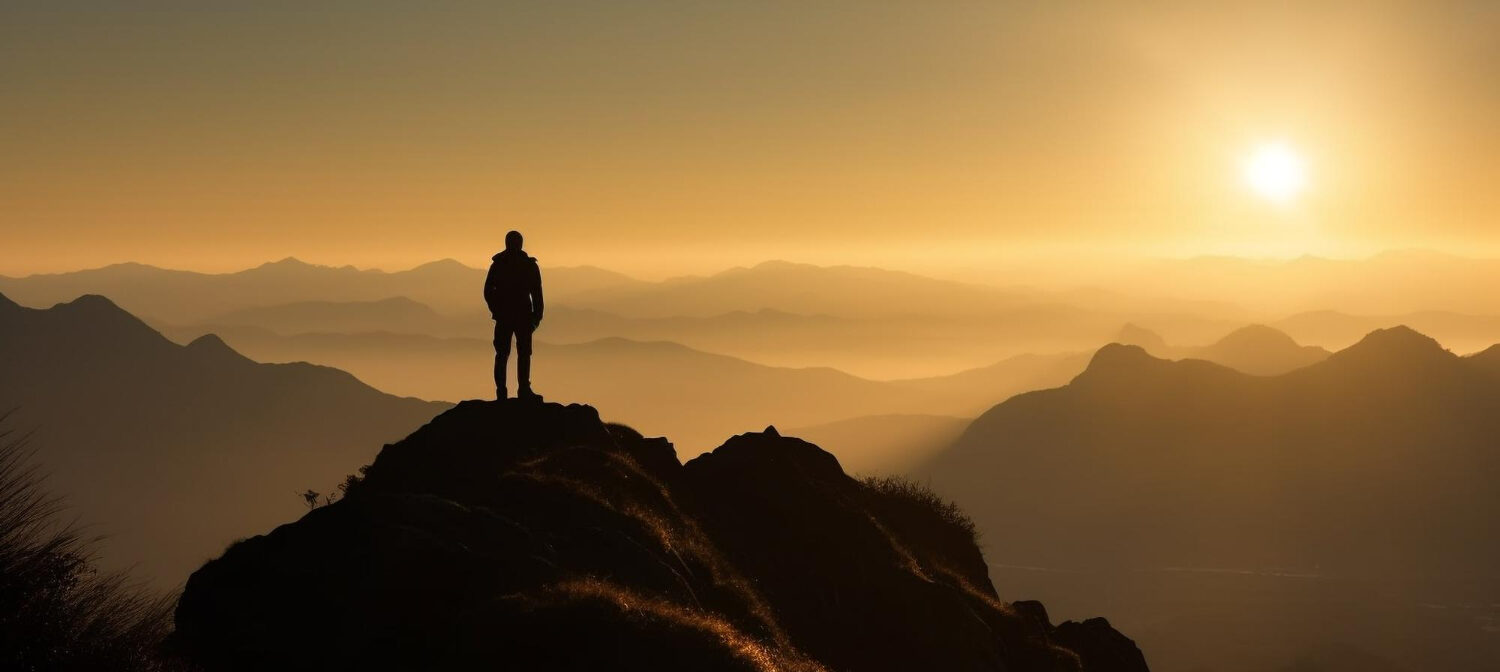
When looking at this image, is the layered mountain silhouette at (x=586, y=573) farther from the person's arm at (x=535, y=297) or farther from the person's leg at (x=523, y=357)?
the person's arm at (x=535, y=297)

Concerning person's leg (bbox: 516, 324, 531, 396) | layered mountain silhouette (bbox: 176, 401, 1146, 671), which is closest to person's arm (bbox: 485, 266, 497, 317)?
person's leg (bbox: 516, 324, 531, 396)

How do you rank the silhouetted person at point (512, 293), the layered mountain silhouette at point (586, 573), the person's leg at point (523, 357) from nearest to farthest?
the layered mountain silhouette at point (586, 573)
the silhouetted person at point (512, 293)
the person's leg at point (523, 357)

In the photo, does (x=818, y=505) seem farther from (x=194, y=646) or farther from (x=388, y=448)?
(x=194, y=646)

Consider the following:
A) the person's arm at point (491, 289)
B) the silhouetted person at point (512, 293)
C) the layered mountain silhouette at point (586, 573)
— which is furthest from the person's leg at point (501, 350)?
the layered mountain silhouette at point (586, 573)

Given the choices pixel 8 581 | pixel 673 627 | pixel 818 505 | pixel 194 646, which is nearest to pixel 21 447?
pixel 8 581

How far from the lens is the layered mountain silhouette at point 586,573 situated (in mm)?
18812

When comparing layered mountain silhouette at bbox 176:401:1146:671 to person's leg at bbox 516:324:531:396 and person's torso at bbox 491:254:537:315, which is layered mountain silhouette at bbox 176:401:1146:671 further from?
person's torso at bbox 491:254:537:315

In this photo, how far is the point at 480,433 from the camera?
108 feet

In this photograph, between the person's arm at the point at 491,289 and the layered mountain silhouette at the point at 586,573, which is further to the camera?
the person's arm at the point at 491,289

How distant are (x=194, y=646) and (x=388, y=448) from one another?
13.9 m

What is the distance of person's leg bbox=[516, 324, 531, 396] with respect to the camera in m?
34.4

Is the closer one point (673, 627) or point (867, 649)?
point (673, 627)

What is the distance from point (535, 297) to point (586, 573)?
1340 cm

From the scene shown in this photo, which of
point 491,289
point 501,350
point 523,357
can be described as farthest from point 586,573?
point 523,357
